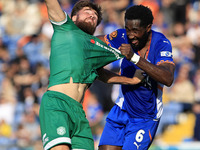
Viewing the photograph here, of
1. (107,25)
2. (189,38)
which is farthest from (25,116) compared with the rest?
(189,38)

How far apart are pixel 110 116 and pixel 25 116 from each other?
6.49 meters

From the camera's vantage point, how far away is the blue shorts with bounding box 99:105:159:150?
17.9ft

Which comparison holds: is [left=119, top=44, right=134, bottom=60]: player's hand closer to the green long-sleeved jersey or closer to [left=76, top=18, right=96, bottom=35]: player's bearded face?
the green long-sleeved jersey

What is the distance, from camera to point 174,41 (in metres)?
11.5

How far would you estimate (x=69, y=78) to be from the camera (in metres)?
4.39

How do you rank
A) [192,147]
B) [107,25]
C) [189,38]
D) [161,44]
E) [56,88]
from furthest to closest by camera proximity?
[107,25] < [189,38] < [192,147] < [161,44] < [56,88]

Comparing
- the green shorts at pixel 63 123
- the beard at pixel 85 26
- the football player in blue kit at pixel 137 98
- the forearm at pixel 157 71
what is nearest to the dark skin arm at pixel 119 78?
the football player in blue kit at pixel 137 98

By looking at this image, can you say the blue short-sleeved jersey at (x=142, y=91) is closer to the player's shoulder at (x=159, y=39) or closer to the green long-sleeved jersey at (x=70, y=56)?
the player's shoulder at (x=159, y=39)

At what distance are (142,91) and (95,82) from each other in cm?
561

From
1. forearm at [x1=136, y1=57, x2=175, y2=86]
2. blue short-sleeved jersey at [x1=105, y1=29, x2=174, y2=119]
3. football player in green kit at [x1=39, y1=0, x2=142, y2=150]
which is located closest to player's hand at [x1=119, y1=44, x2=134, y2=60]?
forearm at [x1=136, y1=57, x2=175, y2=86]

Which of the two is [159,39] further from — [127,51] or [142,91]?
[127,51]

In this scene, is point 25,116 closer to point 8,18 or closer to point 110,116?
point 8,18

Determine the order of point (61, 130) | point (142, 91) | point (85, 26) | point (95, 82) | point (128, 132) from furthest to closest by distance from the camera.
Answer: point (95, 82), point (128, 132), point (142, 91), point (85, 26), point (61, 130)

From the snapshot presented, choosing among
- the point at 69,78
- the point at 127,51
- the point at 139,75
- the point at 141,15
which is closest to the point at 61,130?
the point at 69,78
